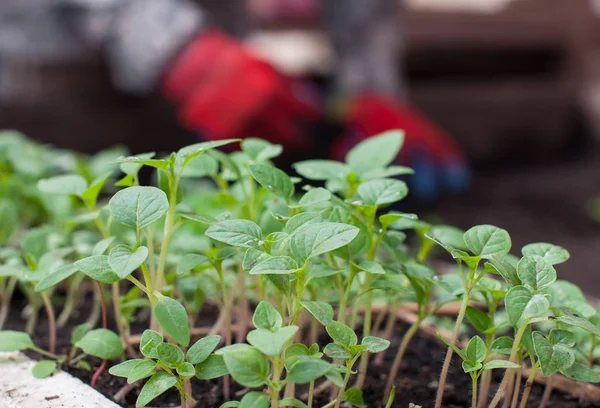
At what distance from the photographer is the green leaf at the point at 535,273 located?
66cm

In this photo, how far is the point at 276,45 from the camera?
16.3ft

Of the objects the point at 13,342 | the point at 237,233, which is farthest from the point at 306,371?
the point at 13,342

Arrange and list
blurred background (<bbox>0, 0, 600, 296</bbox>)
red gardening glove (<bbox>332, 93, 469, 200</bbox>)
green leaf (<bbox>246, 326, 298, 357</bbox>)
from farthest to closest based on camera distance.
Answer: blurred background (<bbox>0, 0, 600, 296</bbox>), red gardening glove (<bbox>332, 93, 469, 200</bbox>), green leaf (<bbox>246, 326, 298, 357</bbox>)

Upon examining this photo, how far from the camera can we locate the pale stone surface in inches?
28.8

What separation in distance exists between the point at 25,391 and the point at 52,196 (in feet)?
1.53

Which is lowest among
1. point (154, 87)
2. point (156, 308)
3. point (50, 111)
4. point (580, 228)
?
point (580, 228)

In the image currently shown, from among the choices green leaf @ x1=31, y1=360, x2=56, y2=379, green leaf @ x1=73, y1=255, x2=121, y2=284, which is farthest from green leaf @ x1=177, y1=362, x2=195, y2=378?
green leaf @ x1=31, y1=360, x2=56, y2=379

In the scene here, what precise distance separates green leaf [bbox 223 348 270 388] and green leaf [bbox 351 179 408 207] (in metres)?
0.22

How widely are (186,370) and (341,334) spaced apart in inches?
5.9

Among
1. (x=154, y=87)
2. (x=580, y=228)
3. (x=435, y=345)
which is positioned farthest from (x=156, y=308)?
(x=580, y=228)

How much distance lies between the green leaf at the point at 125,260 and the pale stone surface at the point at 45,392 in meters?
0.17

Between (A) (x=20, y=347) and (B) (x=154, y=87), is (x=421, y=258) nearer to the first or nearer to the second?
(A) (x=20, y=347)

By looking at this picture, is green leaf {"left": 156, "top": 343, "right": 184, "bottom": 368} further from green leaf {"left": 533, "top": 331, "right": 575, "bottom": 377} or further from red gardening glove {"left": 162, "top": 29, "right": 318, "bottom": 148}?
red gardening glove {"left": 162, "top": 29, "right": 318, "bottom": 148}

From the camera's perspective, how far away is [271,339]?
0.58 metres
